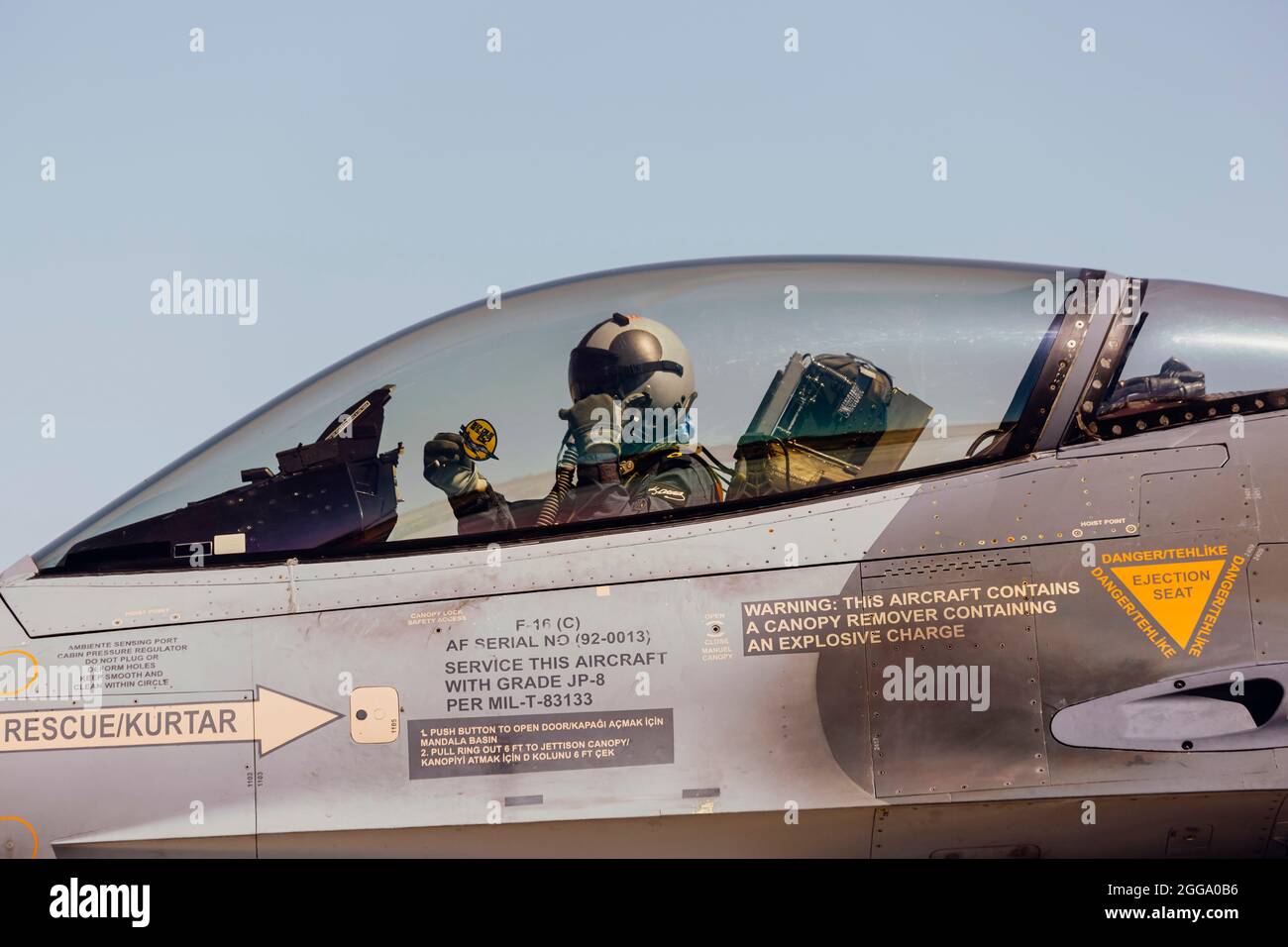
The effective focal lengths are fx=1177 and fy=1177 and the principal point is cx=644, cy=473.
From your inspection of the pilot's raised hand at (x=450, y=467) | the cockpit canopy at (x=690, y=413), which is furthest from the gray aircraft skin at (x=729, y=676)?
the pilot's raised hand at (x=450, y=467)

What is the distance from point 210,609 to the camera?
4574 millimetres

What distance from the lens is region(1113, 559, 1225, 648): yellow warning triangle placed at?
175 inches

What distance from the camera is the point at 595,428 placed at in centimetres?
498

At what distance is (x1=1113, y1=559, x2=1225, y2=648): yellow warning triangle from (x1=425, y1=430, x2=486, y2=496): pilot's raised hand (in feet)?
8.48

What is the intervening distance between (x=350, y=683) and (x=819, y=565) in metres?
1.84

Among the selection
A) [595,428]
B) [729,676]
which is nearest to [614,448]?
[595,428]

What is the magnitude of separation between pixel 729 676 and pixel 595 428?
1218mm

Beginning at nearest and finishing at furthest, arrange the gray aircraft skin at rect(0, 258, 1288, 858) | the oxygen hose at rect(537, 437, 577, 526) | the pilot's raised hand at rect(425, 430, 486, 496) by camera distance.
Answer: the gray aircraft skin at rect(0, 258, 1288, 858) → the oxygen hose at rect(537, 437, 577, 526) → the pilot's raised hand at rect(425, 430, 486, 496)

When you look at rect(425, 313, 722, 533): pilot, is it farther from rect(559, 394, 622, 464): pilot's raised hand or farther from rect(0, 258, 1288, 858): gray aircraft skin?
rect(0, 258, 1288, 858): gray aircraft skin

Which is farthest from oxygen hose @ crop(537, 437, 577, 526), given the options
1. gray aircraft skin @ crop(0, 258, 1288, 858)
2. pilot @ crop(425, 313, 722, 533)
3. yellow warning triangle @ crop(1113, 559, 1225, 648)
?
yellow warning triangle @ crop(1113, 559, 1225, 648)

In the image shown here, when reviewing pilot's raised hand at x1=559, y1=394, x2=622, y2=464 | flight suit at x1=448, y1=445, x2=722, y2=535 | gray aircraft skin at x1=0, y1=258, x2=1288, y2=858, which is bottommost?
gray aircraft skin at x1=0, y1=258, x2=1288, y2=858

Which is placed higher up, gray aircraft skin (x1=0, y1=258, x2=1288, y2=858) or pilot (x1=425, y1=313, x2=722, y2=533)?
pilot (x1=425, y1=313, x2=722, y2=533)

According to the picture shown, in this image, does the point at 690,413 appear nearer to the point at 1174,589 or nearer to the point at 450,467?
the point at 450,467
